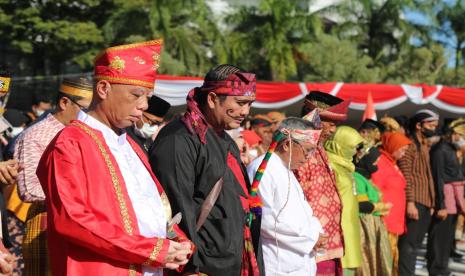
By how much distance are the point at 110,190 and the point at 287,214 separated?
1.79 m

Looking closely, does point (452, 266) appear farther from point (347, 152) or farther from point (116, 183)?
point (116, 183)

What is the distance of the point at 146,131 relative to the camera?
5.41m

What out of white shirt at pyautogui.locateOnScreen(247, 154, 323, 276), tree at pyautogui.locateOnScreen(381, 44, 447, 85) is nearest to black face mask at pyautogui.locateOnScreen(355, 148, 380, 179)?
white shirt at pyautogui.locateOnScreen(247, 154, 323, 276)

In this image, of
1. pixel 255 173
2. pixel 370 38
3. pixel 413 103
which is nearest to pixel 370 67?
pixel 370 38

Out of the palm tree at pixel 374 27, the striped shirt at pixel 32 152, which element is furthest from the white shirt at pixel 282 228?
the palm tree at pixel 374 27

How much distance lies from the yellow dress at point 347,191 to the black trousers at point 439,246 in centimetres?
328

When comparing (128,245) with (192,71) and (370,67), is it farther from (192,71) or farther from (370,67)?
(370,67)

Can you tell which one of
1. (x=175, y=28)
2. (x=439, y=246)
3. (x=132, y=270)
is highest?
(x=175, y=28)

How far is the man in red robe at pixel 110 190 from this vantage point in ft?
8.57

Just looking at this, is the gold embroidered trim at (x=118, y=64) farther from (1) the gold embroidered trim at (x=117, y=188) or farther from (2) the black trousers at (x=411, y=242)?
(2) the black trousers at (x=411, y=242)

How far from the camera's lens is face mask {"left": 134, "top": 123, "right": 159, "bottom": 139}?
5116 millimetres

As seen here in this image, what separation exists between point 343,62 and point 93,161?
2643cm

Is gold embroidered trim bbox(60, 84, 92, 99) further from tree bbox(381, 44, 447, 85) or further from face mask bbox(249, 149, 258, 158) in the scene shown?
tree bbox(381, 44, 447, 85)

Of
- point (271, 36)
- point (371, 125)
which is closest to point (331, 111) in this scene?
point (371, 125)
